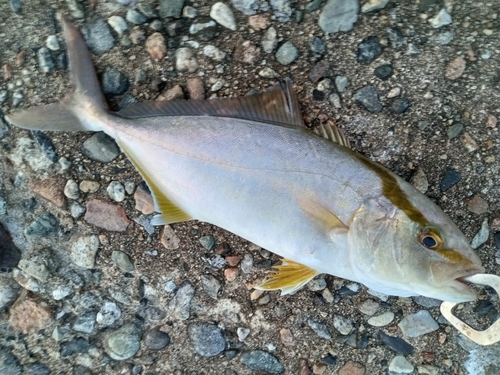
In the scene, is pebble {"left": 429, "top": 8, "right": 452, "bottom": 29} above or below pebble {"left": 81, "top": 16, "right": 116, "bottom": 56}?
below

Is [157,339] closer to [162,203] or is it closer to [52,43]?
[162,203]

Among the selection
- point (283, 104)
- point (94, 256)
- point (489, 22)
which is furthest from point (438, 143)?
point (94, 256)

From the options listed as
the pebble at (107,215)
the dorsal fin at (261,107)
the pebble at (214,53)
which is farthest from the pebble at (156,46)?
the pebble at (107,215)

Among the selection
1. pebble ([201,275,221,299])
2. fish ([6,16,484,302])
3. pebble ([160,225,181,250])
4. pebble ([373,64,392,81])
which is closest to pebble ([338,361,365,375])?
fish ([6,16,484,302])

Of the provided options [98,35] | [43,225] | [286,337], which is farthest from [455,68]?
[43,225]

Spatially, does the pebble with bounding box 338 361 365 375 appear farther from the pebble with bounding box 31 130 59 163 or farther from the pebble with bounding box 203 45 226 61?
the pebble with bounding box 31 130 59 163

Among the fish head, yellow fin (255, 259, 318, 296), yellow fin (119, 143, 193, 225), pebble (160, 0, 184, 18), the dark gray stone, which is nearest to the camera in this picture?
the fish head

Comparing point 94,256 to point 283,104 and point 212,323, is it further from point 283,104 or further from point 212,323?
point 283,104
